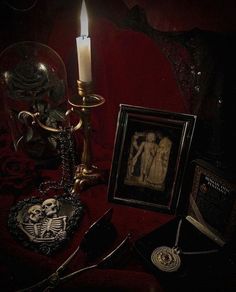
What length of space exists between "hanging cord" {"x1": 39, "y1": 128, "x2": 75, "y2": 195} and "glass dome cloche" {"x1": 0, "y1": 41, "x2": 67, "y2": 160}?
3.9 inches

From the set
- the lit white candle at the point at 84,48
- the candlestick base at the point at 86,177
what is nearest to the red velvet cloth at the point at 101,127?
the candlestick base at the point at 86,177

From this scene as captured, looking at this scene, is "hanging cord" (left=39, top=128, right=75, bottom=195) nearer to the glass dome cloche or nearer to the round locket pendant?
the glass dome cloche

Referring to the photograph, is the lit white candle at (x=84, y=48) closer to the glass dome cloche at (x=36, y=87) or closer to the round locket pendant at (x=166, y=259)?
the glass dome cloche at (x=36, y=87)

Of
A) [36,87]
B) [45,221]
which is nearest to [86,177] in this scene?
[45,221]

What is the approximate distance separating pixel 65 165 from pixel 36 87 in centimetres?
29

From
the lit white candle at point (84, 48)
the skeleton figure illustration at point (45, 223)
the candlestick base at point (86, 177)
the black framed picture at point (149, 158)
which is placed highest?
the lit white candle at point (84, 48)

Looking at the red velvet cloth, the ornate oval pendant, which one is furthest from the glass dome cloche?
the ornate oval pendant

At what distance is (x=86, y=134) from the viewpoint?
101 centimetres

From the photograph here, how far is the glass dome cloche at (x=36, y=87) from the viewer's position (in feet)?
3.54

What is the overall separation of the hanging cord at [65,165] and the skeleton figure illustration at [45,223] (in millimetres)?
112

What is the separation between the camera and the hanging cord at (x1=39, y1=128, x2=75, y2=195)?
3.21 ft

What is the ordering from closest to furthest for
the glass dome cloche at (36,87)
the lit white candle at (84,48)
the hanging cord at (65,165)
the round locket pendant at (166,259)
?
the round locket pendant at (166,259) → the lit white candle at (84,48) → the hanging cord at (65,165) → the glass dome cloche at (36,87)

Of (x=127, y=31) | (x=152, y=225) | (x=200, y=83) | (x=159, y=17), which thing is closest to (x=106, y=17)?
(x=127, y=31)

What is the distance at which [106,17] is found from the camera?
103 centimetres
